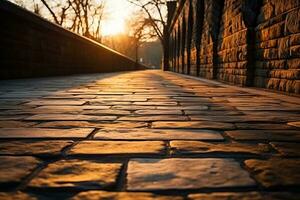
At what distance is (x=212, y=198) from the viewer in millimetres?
1084

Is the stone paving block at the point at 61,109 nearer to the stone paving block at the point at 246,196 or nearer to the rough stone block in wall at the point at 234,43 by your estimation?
the stone paving block at the point at 246,196

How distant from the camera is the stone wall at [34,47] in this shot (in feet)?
23.2

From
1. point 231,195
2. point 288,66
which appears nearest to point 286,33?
point 288,66

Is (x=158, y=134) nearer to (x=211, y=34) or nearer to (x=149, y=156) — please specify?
(x=149, y=156)

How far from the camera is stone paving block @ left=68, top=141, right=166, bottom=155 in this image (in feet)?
5.32

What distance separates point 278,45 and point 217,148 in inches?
148

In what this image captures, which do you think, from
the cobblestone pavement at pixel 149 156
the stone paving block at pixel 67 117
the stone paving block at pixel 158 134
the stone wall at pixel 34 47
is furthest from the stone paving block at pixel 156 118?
the stone wall at pixel 34 47

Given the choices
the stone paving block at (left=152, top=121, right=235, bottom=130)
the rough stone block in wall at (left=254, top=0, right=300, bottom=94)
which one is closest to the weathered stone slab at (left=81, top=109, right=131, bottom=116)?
the stone paving block at (left=152, top=121, right=235, bottom=130)

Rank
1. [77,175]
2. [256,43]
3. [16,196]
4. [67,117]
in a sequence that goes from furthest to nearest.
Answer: [256,43] → [67,117] → [77,175] → [16,196]

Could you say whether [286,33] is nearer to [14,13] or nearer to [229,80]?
[229,80]

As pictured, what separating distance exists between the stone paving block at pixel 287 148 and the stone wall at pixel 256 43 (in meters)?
2.80

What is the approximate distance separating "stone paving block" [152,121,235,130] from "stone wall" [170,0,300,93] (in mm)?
2429

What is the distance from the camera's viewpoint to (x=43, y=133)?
2.02m

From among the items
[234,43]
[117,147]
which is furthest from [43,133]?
[234,43]
